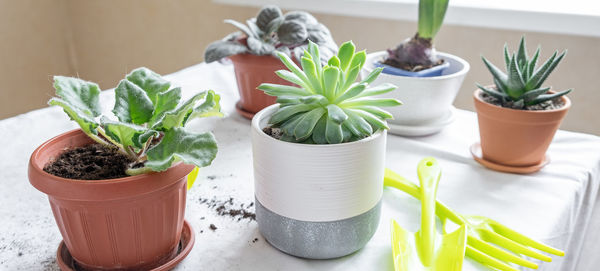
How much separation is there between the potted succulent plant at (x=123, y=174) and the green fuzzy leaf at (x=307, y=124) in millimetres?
96

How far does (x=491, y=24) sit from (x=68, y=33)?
7.26 ft

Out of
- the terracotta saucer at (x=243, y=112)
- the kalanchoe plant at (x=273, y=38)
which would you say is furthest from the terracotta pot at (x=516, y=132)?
the terracotta saucer at (x=243, y=112)

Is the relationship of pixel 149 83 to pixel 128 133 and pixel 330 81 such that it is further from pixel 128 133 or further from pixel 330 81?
pixel 330 81

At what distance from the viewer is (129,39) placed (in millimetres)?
2357

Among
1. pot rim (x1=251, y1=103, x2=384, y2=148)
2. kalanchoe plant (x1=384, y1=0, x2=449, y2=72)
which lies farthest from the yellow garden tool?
kalanchoe plant (x1=384, y1=0, x2=449, y2=72)

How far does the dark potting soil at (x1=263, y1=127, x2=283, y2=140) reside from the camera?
0.57m

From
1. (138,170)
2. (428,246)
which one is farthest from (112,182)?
(428,246)

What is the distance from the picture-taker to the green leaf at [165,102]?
531 millimetres

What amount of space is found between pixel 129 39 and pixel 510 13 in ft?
5.90

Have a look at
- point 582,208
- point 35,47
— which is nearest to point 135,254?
point 582,208

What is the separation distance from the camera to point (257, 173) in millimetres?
574

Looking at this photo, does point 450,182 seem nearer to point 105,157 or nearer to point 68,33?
point 105,157

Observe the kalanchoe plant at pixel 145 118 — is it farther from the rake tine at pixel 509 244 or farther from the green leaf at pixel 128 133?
the rake tine at pixel 509 244

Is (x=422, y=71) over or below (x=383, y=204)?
over
